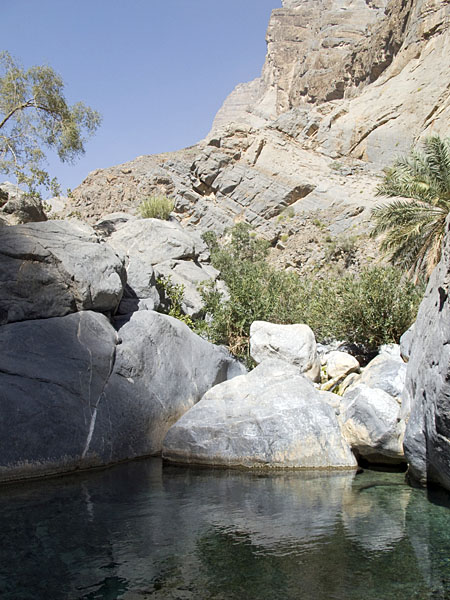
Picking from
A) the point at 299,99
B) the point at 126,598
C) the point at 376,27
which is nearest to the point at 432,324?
the point at 126,598

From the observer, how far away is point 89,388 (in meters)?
9.61

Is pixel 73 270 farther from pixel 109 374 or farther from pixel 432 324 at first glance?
pixel 432 324

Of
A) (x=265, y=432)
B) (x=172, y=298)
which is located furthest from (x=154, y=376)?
(x=172, y=298)

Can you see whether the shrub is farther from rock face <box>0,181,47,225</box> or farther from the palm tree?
the palm tree

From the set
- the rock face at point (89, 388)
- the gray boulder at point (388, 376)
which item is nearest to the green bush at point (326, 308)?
the gray boulder at point (388, 376)

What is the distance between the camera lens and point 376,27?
5778 cm

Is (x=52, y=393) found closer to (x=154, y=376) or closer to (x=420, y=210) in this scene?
(x=154, y=376)

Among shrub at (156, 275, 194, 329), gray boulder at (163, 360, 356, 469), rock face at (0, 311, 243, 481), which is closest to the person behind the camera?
rock face at (0, 311, 243, 481)

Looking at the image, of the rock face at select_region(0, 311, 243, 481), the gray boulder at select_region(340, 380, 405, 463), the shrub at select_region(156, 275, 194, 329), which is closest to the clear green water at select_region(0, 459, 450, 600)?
the gray boulder at select_region(340, 380, 405, 463)

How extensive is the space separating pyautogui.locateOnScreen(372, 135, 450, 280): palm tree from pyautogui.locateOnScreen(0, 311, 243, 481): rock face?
8464 millimetres

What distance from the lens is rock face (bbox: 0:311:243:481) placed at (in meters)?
8.39

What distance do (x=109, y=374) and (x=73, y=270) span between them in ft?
8.19

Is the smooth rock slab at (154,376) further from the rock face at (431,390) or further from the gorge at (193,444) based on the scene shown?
the rock face at (431,390)

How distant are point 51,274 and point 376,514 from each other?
782 centimetres
